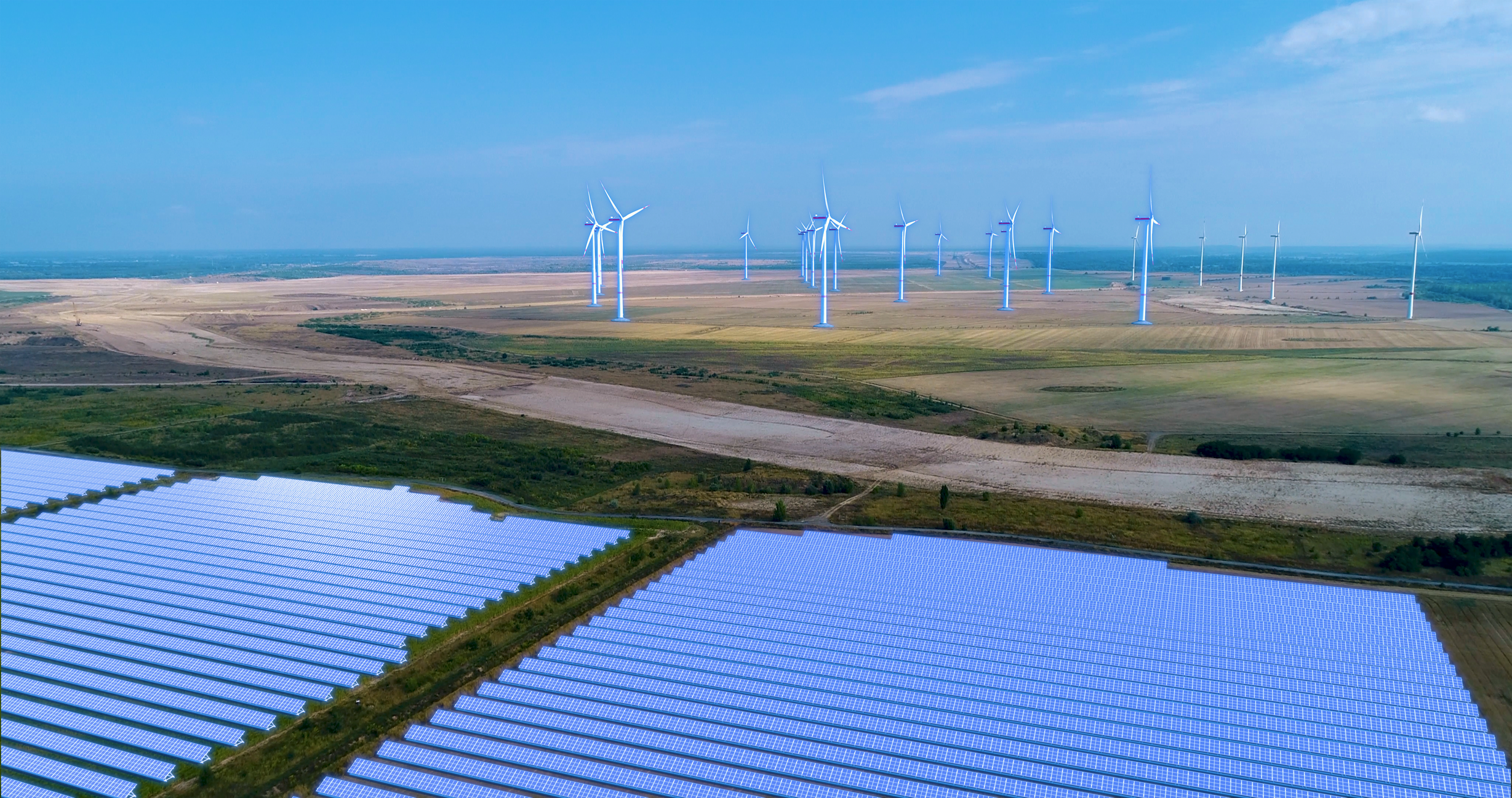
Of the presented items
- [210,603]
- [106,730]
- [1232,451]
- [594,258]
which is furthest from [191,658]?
[594,258]

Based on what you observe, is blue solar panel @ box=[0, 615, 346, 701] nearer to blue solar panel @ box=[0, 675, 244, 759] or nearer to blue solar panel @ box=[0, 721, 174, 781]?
blue solar panel @ box=[0, 675, 244, 759]

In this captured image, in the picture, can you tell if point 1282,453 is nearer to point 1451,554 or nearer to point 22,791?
point 1451,554

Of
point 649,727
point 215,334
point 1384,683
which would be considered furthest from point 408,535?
point 215,334

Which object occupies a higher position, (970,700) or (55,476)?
(55,476)

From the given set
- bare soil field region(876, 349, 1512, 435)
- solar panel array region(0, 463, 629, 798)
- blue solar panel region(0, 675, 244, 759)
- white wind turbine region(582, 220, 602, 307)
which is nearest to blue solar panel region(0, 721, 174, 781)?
solar panel array region(0, 463, 629, 798)

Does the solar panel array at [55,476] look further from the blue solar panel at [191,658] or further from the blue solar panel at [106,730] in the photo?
the blue solar panel at [106,730]

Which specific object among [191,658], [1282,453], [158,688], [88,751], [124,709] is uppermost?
[1282,453]
